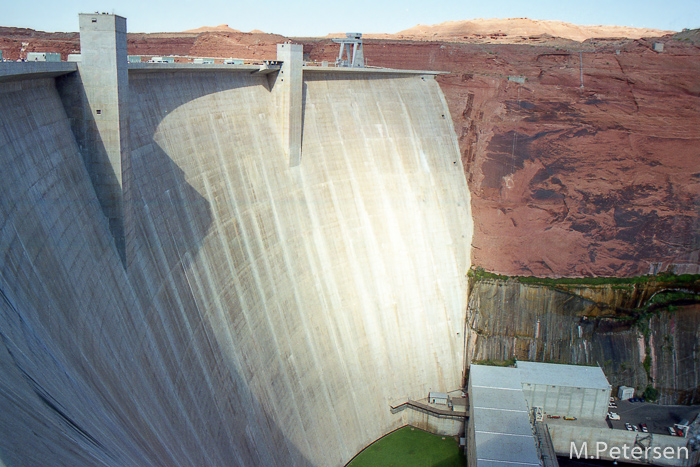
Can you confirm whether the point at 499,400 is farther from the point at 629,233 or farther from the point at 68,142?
the point at 68,142

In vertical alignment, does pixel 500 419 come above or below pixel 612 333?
below

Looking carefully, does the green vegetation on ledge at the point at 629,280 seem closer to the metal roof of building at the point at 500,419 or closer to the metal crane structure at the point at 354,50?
the metal roof of building at the point at 500,419

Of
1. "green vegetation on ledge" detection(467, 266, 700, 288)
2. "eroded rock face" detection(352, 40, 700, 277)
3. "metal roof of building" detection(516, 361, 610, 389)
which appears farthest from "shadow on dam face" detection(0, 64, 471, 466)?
"green vegetation on ledge" detection(467, 266, 700, 288)

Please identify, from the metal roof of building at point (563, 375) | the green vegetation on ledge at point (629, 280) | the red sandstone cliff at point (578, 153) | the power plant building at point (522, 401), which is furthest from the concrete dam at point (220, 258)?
the green vegetation on ledge at point (629, 280)

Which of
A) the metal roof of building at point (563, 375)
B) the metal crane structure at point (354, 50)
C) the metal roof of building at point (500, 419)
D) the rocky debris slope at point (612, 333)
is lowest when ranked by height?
the metal roof of building at point (500, 419)

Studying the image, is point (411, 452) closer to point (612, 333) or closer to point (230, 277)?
point (612, 333)

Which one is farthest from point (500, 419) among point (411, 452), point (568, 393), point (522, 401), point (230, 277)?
point (230, 277)

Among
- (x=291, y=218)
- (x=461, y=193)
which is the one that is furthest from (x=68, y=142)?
(x=461, y=193)
